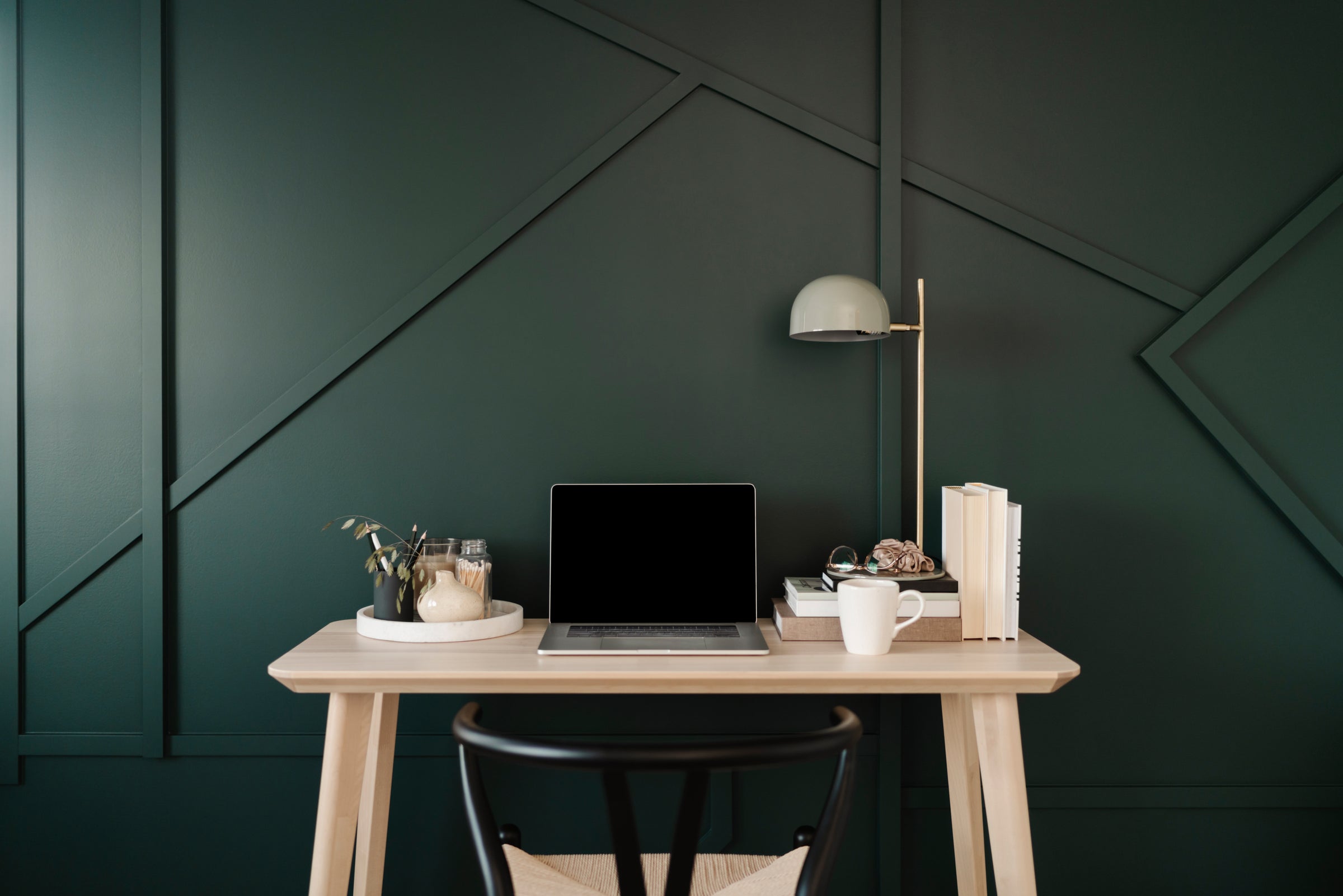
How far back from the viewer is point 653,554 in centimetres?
163

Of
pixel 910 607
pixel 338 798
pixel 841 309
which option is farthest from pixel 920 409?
pixel 338 798

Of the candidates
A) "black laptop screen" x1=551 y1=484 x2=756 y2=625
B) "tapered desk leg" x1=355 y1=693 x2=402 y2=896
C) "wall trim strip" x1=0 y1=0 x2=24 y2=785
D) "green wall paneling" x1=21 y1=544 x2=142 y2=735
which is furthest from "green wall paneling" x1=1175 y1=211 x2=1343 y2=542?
"wall trim strip" x1=0 y1=0 x2=24 y2=785

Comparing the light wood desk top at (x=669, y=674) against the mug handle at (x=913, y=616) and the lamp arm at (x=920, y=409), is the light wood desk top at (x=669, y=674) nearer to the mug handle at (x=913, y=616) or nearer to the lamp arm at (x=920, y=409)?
the mug handle at (x=913, y=616)

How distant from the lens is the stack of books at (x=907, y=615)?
1506mm

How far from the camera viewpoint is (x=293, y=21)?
178cm

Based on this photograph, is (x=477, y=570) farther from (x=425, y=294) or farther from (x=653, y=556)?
(x=425, y=294)

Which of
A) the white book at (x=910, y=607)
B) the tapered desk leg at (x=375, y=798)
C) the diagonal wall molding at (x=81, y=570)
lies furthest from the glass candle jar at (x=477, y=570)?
the diagonal wall molding at (x=81, y=570)

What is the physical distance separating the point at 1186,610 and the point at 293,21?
7.72ft


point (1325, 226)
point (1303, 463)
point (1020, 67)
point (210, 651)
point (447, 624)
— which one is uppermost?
point (1020, 67)

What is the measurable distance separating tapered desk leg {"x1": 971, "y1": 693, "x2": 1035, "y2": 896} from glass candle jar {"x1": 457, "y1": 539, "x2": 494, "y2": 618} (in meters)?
0.94

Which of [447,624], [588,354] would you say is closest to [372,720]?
[447,624]

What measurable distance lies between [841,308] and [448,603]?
0.93 metres

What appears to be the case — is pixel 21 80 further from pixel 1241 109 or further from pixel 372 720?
pixel 1241 109

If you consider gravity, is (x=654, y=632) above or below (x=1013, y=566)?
below
